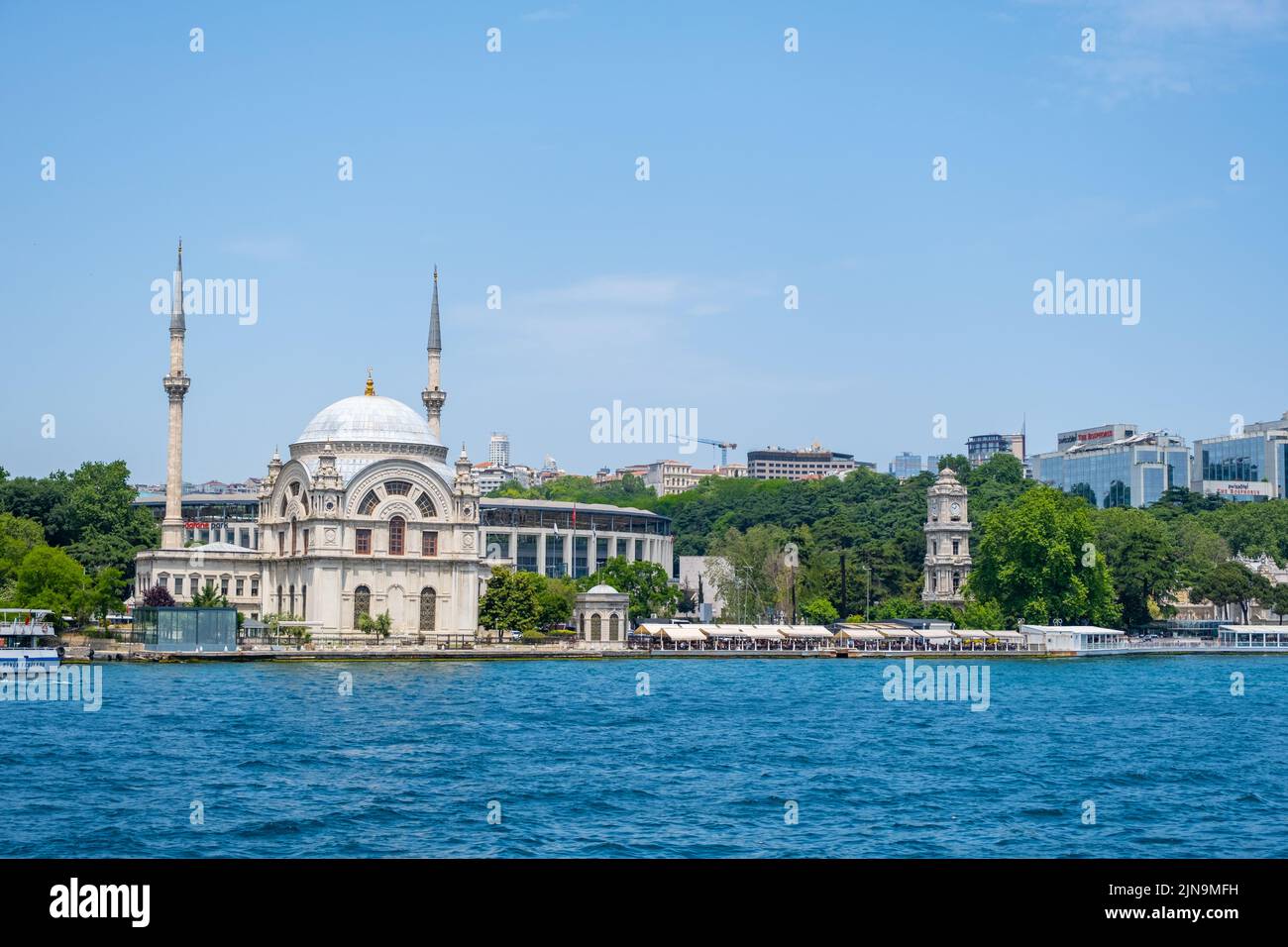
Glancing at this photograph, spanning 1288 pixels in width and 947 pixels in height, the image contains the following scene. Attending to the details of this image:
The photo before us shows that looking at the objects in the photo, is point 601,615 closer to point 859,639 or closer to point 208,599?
point 859,639

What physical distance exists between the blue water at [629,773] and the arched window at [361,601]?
19.3 meters

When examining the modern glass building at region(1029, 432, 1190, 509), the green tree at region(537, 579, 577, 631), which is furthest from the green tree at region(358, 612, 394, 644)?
the modern glass building at region(1029, 432, 1190, 509)

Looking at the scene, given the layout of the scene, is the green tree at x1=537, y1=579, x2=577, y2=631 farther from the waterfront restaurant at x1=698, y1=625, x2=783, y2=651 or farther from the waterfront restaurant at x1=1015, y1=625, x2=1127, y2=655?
the waterfront restaurant at x1=1015, y1=625, x2=1127, y2=655

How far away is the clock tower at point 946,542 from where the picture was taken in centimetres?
9294

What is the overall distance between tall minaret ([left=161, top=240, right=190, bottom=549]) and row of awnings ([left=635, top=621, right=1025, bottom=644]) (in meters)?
23.7

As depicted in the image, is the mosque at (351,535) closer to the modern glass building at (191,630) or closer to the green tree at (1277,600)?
the modern glass building at (191,630)

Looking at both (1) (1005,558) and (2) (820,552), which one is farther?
(2) (820,552)

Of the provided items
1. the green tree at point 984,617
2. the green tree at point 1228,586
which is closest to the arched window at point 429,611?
the green tree at point 984,617

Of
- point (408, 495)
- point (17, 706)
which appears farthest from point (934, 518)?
point (17, 706)
